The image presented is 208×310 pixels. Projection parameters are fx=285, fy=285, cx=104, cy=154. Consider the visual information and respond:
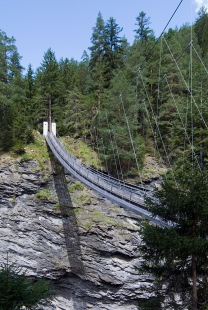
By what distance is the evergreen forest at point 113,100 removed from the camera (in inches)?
602

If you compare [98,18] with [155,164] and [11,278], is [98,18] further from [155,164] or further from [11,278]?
[11,278]

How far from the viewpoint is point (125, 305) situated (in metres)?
13.2

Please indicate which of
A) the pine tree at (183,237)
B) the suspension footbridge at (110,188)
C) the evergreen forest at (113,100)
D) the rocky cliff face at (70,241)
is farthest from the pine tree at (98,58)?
the pine tree at (183,237)

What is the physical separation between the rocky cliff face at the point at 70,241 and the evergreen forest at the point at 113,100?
8.55 ft

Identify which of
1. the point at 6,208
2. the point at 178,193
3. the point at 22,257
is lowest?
the point at 22,257

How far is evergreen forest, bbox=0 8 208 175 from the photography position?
50.2 ft

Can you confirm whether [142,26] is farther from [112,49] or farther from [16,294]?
[16,294]

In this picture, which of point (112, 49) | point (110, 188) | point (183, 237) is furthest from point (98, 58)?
point (183, 237)

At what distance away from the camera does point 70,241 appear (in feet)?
45.6

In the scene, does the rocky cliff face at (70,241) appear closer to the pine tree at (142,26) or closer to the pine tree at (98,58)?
the pine tree at (98,58)

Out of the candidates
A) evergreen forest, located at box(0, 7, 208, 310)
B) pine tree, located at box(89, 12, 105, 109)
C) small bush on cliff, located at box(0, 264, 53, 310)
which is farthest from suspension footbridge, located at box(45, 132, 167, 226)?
Result: pine tree, located at box(89, 12, 105, 109)

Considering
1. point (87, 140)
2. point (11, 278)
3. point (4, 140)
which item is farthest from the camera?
point (87, 140)

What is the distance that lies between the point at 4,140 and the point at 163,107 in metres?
9.37

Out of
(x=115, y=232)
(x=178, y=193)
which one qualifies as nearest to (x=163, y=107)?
(x=115, y=232)
